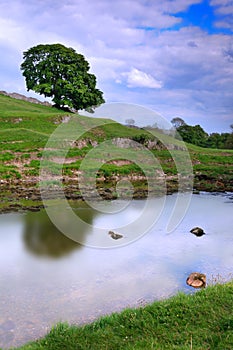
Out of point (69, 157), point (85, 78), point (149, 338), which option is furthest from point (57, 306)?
point (85, 78)

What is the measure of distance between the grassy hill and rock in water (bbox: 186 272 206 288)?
66.9ft

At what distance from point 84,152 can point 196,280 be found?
2789 cm

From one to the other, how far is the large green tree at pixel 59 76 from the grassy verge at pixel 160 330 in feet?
166

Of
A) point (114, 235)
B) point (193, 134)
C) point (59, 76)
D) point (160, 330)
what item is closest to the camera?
point (160, 330)

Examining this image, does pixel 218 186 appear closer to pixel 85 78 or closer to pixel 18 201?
pixel 18 201

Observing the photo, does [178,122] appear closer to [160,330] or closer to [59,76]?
[59,76]

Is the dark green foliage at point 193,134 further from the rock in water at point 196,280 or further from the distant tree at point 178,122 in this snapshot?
the rock in water at point 196,280

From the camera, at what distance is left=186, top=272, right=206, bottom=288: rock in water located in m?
11.4

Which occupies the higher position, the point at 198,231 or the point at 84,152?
the point at 84,152

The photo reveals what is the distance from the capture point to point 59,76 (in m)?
58.0

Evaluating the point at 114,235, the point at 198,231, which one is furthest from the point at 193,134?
the point at 114,235

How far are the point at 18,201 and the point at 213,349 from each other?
18.7 m

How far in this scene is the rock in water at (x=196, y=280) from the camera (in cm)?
1136

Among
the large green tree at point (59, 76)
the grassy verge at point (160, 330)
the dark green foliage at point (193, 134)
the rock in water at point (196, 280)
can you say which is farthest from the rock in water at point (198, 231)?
the dark green foliage at point (193, 134)
